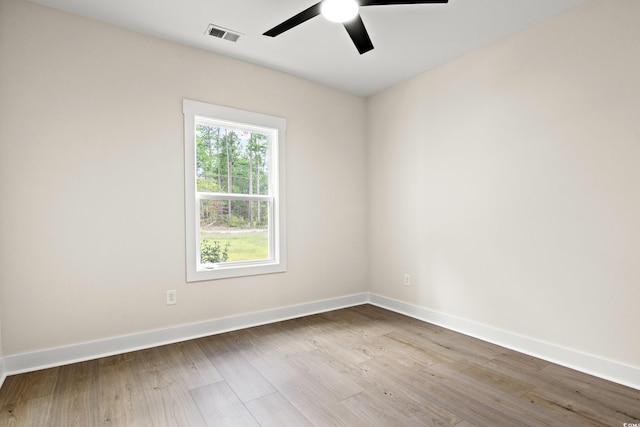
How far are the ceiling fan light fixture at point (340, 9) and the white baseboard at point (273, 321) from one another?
273 cm

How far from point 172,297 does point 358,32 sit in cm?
263

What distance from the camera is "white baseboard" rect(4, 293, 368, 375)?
236 cm

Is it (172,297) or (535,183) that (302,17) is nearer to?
(535,183)

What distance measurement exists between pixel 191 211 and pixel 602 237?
3281 millimetres

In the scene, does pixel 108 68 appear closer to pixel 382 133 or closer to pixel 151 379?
pixel 151 379

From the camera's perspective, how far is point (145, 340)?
278 centimetres

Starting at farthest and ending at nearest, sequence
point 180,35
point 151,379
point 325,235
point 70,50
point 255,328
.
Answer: point 325,235 → point 255,328 → point 180,35 → point 70,50 → point 151,379

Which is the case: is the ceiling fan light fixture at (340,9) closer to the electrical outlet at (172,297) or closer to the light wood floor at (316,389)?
the light wood floor at (316,389)

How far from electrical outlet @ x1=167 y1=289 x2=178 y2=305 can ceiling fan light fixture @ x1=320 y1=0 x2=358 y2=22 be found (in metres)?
2.54

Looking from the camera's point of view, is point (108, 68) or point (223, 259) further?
point (223, 259)

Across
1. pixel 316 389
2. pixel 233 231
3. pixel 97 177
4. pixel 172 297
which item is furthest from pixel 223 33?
pixel 316 389

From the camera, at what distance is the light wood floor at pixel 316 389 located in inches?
72.1

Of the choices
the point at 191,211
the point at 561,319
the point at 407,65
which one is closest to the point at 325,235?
the point at 191,211

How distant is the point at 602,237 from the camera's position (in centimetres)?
232
